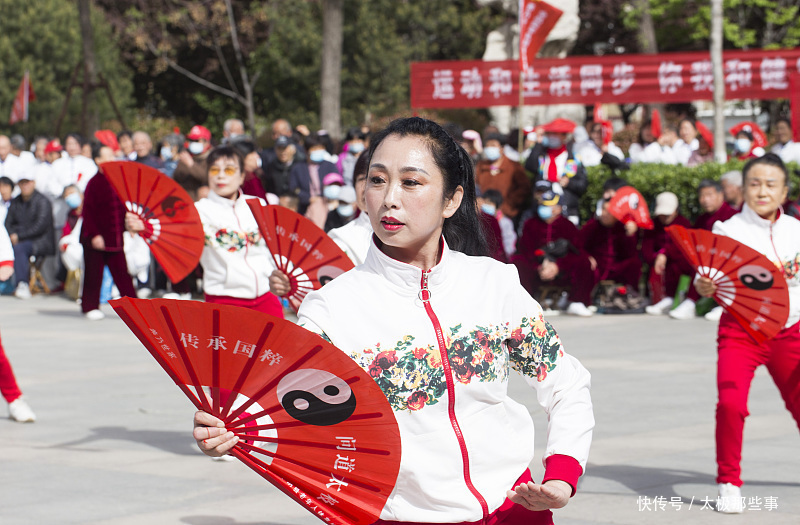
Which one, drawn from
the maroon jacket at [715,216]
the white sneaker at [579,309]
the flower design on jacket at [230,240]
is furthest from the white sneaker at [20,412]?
the maroon jacket at [715,216]

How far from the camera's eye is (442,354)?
306 centimetres

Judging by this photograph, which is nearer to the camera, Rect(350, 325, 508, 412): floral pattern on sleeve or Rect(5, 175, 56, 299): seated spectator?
Rect(350, 325, 508, 412): floral pattern on sleeve

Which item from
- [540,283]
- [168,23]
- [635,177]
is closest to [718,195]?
[635,177]

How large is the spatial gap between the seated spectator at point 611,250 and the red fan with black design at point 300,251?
27.7 feet

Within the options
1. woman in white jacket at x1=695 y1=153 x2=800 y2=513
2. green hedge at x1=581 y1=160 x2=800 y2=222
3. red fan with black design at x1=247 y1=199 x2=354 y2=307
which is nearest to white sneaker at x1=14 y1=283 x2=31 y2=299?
green hedge at x1=581 y1=160 x2=800 y2=222

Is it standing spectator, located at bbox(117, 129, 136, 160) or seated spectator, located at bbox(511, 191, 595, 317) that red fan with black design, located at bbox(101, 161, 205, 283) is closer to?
seated spectator, located at bbox(511, 191, 595, 317)

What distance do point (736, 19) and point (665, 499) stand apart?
29.8m

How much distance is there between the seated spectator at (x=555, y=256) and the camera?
46.1 ft

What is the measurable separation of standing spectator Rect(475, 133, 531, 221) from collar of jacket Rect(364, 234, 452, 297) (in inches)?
466

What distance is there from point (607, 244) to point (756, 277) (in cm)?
818

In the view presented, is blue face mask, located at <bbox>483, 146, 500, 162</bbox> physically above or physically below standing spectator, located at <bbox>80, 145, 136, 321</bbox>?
above

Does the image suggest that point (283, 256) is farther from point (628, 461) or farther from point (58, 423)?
point (58, 423)

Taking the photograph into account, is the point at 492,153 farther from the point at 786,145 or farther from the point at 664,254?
the point at 786,145

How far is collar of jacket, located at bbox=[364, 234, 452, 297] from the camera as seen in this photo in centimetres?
311
